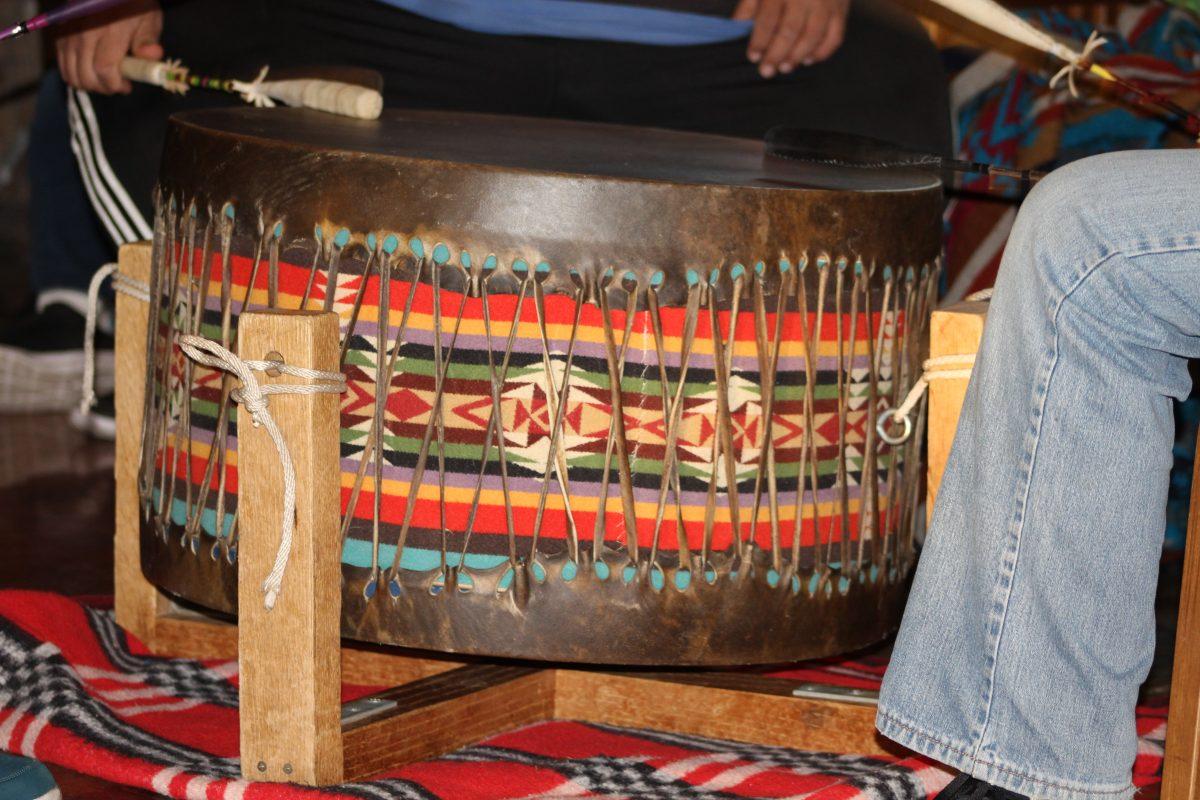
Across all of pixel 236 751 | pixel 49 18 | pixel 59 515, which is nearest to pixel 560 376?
pixel 236 751

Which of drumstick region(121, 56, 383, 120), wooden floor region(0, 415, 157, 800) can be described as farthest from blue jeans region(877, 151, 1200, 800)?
wooden floor region(0, 415, 157, 800)

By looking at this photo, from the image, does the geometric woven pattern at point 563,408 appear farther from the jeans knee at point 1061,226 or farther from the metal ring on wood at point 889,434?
the jeans knee at point 1061,226

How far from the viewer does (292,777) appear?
4.19 feet

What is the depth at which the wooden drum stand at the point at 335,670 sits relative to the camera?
1.21 m

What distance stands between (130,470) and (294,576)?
49 cm

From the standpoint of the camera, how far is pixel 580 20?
204 centimetres

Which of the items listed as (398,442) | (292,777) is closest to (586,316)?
(398,442)

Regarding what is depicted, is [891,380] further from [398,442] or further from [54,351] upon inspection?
[54,351]

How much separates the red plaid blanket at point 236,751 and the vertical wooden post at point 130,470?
7cm

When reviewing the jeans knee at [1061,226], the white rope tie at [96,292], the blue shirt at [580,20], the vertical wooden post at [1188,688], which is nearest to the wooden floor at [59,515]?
the white rope tie at [96,292]

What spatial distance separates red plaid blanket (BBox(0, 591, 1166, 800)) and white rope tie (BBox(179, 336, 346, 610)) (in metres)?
0.19

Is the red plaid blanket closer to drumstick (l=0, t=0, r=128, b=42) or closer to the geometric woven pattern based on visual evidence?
the geometric woven pattern

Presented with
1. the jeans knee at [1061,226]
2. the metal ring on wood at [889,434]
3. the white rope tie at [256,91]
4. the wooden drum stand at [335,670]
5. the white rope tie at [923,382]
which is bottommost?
the wooden drum stand at [335,670]

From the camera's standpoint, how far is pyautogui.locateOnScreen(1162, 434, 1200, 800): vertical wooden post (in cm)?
117
